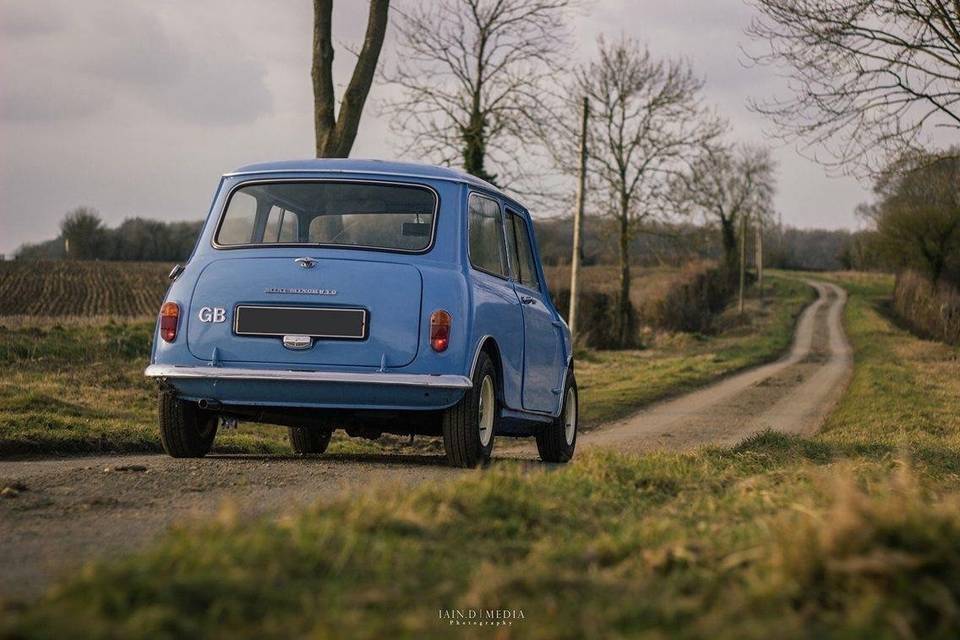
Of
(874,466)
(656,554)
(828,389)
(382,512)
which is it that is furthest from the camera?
(828,389)

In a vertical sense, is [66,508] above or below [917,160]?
below

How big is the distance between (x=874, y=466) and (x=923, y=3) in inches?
542

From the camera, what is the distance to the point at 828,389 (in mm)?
26016

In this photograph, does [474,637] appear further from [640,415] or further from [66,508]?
[640,415]

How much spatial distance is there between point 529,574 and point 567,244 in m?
46.2

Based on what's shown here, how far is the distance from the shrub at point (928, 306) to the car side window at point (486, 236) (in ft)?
129

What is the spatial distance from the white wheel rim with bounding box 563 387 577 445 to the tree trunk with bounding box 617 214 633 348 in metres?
33.1

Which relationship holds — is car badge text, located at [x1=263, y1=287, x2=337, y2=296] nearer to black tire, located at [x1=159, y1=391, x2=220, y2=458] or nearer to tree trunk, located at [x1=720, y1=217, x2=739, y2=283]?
black tire, located at [x1=159, y1=391, x2=220, y2=458]

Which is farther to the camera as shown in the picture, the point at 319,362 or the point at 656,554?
the point at 319,362

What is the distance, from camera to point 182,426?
316 inches

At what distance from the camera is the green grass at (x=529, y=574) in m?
2.73

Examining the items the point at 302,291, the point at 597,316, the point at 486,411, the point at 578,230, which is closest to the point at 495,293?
the point at 486,411

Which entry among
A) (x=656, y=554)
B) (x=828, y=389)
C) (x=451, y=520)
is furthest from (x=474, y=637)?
(x=828, y=389)

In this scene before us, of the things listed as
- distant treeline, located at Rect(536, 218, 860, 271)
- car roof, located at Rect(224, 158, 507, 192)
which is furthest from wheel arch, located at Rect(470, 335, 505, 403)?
distant treeline, located at Rect(536, 218, 860, 271)
